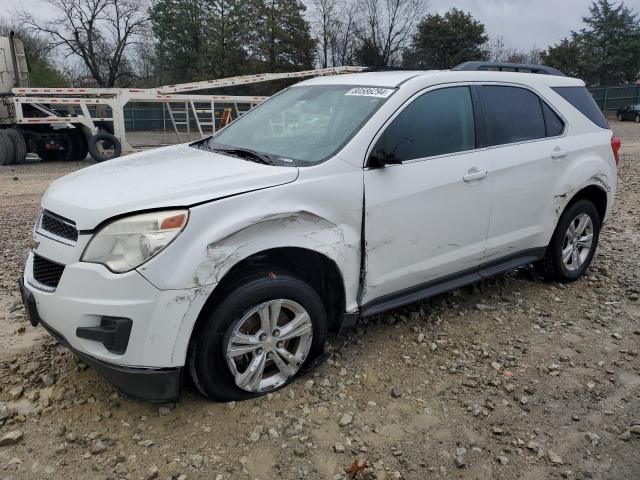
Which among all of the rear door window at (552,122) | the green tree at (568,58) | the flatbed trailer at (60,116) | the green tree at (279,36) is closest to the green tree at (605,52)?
the green tree at (568,58)

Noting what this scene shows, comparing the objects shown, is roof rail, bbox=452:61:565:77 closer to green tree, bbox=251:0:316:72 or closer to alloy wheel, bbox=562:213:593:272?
alloy wheel, bbox=562:213:593:272

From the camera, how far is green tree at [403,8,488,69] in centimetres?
4238

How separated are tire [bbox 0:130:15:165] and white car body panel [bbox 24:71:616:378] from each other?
1148cm

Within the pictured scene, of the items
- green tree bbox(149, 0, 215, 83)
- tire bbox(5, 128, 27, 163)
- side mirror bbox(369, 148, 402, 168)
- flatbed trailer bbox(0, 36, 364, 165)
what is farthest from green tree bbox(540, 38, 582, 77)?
side mirror bbox(369, 148, 402, 168)

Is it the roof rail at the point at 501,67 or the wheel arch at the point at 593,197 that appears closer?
the roof rail at the point at 501,67

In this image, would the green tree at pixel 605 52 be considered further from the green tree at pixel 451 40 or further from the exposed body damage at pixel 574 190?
the exposed body damage at pixel 574 190

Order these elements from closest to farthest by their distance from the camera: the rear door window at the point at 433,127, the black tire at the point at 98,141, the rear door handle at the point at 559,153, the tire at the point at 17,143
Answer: the rear door window at the point at 433,127 → the rear door handle at the point at 559,153 → the tire at the point at 17,143 → the black tire at the point at 98,141

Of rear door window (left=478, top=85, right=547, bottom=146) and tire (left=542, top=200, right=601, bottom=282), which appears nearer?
rear door window (left=478, top=85, right=547, bottom=146)

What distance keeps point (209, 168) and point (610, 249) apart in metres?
4.72

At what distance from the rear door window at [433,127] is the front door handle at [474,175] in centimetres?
16

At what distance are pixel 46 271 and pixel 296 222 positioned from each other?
1304 millimetres

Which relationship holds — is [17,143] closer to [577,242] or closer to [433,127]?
[433,127]

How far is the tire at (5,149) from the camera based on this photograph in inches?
518

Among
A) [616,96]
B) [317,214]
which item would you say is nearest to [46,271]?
[317,214]
